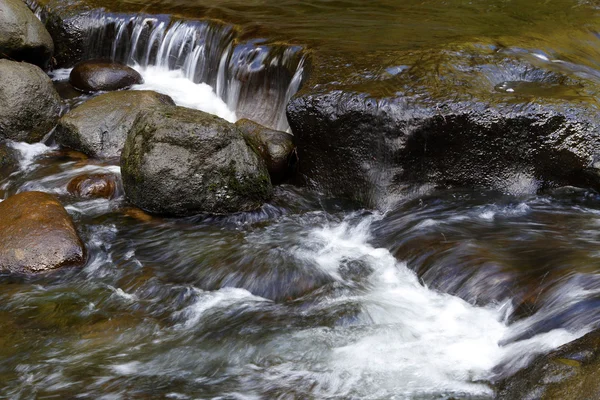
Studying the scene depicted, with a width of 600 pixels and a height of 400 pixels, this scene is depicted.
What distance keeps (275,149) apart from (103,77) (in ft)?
12.5

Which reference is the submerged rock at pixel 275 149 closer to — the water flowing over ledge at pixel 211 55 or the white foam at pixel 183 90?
the water flowing over ledge at pixel 211 55

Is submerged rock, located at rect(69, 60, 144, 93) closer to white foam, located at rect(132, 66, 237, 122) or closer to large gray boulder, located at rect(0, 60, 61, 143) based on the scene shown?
white foam, located at rect(132, 66, 237, 122)

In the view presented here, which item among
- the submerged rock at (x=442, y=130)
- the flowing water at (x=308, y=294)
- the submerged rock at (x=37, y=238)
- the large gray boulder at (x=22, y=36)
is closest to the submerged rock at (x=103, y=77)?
the large gray boulder at (x=22, y=36)

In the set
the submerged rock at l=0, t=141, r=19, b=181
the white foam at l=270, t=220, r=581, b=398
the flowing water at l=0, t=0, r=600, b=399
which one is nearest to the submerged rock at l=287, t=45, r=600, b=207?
the flowing water at l=0, t=0, r=600, b=399

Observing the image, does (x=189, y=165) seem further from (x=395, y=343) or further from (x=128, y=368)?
(x=395, y=343)

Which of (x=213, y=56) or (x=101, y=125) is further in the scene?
(x=213, y=56)

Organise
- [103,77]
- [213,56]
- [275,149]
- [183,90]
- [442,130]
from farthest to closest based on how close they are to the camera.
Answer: [103,77], [183,90], [213,56], [275,149], [442,130]

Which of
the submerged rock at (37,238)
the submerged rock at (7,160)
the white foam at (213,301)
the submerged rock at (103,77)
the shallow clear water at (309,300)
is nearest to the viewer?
the shallow clear water at (309,300)

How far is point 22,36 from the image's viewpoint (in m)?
9.69

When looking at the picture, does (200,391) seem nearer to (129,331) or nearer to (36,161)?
(129,331)

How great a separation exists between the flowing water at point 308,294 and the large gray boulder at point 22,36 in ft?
7.92

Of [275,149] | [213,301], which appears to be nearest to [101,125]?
[275,149]

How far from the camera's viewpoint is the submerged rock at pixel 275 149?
6.94 metres

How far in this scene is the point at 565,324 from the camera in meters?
4.43
